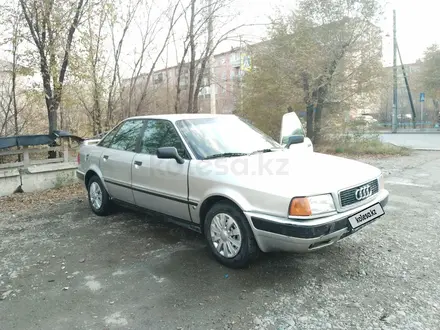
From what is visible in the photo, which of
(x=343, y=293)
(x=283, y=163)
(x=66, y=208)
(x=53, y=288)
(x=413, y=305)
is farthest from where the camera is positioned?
(x=66, y=208)

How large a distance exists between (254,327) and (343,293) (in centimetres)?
86

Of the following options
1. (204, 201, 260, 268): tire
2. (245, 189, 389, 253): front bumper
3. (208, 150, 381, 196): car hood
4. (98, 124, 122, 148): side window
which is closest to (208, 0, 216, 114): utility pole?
(98, 124, 122, 148): side window

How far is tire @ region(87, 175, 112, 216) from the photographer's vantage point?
4.89 metres

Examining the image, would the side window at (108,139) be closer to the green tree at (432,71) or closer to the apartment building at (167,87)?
the apartment building at (167,87)

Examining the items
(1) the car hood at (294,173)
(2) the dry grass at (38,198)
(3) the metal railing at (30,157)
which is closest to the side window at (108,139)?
(2) the dry grass at (38,198)

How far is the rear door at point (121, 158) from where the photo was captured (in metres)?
4.37

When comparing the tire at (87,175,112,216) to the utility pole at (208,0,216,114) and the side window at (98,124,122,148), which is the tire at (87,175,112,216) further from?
the utility pole at (208,0,216,114)

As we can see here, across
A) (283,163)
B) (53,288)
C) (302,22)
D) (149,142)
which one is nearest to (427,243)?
(283,163)

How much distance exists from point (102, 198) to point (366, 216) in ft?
11.7

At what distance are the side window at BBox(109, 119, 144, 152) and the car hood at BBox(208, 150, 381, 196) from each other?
1.59 meters

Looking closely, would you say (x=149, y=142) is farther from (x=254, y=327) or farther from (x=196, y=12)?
(x=196, y=12)

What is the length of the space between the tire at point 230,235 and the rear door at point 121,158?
149 cm

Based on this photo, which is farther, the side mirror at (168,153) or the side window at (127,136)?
the side window at (127,136)

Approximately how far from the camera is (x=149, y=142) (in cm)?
419
